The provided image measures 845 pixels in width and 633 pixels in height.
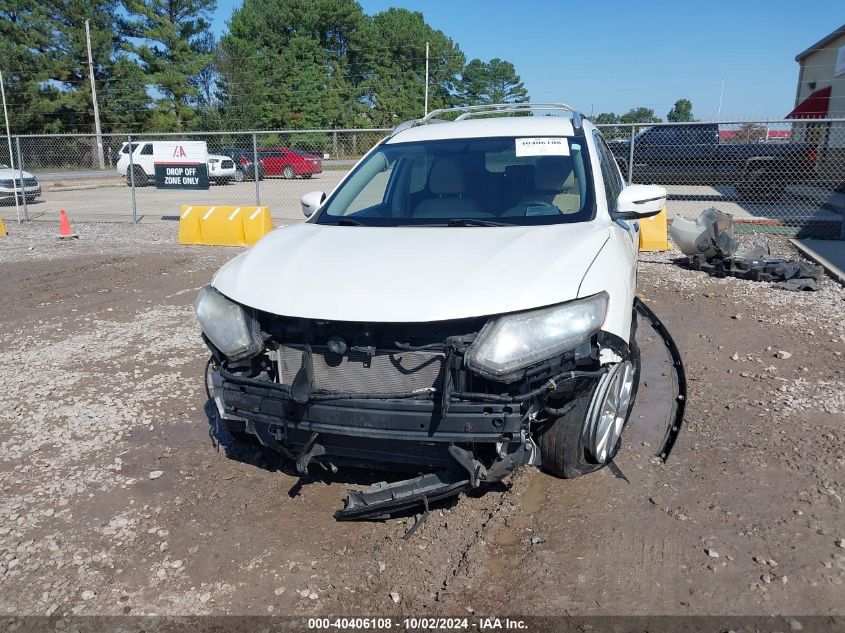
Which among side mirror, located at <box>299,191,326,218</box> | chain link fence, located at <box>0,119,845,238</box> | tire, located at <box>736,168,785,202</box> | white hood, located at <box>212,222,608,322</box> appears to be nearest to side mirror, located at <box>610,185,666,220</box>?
white hood, located at <box>212,222,608,322</box>

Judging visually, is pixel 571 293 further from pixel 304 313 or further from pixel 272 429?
pixel 272 429

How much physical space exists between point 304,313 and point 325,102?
5159 centimetres

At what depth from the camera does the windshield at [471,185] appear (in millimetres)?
4000

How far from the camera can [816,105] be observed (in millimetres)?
23078

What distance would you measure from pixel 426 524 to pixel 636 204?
2.17 m

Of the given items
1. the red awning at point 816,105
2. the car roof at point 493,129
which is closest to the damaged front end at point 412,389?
the car roof at point 493,129

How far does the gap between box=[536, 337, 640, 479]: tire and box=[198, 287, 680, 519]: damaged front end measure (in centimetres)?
6

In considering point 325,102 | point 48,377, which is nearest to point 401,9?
point 325,102

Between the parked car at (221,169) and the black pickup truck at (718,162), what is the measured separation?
58.0 ft

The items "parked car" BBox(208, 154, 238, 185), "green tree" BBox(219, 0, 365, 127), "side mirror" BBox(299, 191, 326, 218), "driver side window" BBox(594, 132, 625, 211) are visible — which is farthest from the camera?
"green tree" BBox(219, 0, 365, 127)

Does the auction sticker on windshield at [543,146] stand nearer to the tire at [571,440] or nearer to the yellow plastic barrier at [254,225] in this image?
the tire at [571,440]

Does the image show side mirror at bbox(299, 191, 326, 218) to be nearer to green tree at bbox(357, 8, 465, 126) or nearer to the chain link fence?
the chain link fence

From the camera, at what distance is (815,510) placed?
10.6 feet

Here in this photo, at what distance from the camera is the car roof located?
178 inches
